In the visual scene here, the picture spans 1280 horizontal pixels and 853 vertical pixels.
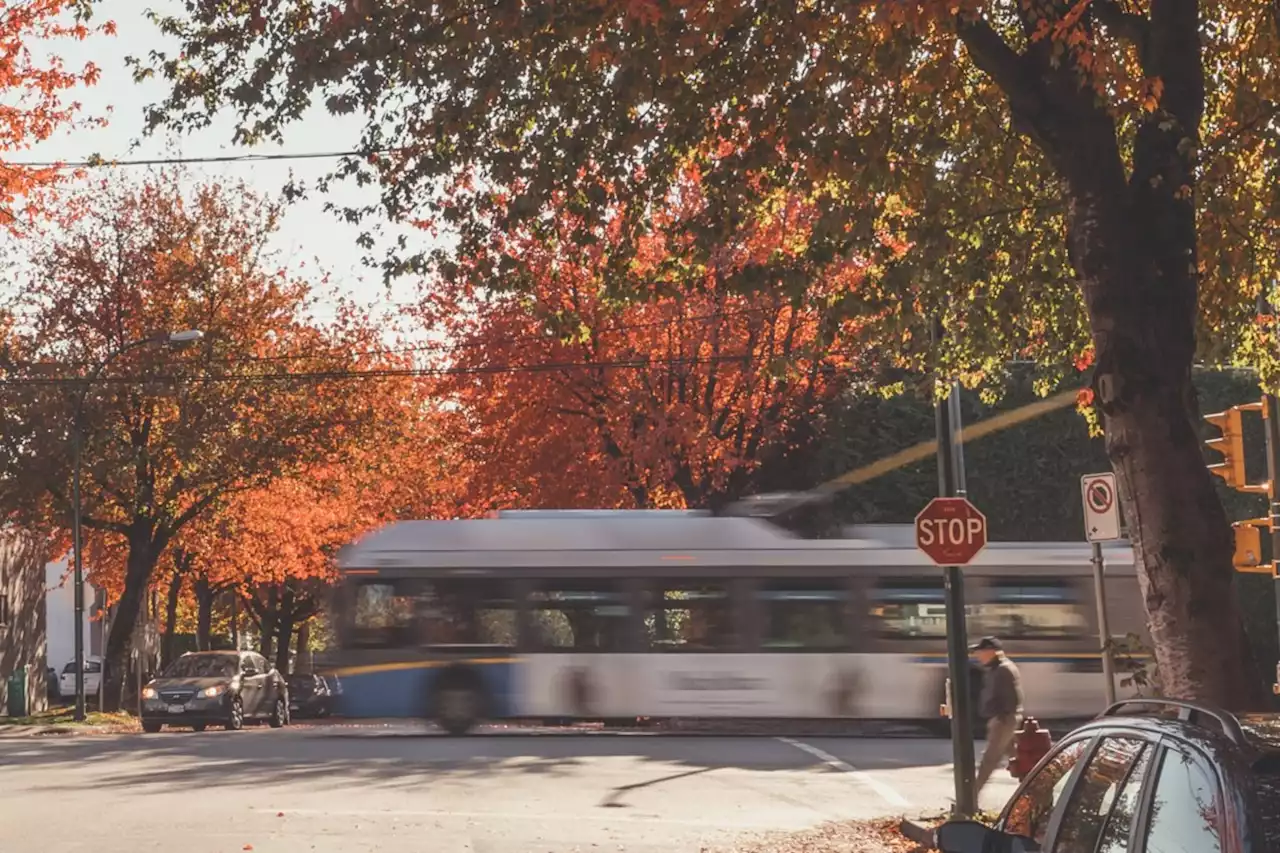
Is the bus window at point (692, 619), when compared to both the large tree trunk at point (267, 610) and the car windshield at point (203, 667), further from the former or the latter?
the large tree trunk at point (267, 610)

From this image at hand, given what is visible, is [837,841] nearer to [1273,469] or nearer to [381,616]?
[1273,469]

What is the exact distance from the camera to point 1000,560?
91.5 feet

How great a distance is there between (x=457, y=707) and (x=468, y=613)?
4.59ft

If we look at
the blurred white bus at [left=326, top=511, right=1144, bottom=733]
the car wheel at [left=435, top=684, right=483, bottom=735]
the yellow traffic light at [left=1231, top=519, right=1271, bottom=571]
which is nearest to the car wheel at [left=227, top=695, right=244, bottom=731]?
the blurred white bus at [left=326, top=511, right=1144, bottom=733]

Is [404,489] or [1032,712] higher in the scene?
[404,489]

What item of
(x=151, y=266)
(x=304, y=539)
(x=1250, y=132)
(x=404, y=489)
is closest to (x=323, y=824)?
(x=1250, y=132)

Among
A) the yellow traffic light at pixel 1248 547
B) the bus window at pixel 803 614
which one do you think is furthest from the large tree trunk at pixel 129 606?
the yellow traffic light at pixel 1248 547

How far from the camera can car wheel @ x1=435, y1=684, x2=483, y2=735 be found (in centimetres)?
2777

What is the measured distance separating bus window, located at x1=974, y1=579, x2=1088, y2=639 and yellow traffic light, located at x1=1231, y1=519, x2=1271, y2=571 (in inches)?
555

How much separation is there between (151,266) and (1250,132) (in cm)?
3591

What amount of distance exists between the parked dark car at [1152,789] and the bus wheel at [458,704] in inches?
882

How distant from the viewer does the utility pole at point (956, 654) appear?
15.7m

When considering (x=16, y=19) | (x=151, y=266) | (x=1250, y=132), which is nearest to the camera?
(x=1250, y=132)

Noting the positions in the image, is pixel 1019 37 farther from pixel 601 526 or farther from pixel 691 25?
pixel 601 526
